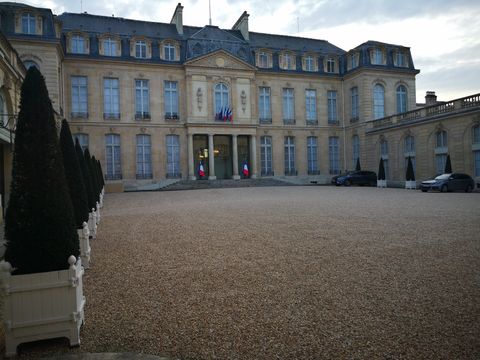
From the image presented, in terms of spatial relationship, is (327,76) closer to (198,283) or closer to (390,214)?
(390,214)

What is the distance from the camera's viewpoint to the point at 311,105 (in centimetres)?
3231

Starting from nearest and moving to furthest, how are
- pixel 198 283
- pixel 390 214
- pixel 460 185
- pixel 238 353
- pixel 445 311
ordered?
pixel 238 353, pixel 445 311, pixel 198 283, pixel 390 214, pixel 460 185

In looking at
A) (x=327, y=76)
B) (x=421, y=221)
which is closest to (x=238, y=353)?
(x=421, y=221)

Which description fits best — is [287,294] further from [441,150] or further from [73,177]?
[441,150]

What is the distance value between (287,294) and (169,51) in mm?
27160

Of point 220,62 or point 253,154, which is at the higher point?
point 220,62

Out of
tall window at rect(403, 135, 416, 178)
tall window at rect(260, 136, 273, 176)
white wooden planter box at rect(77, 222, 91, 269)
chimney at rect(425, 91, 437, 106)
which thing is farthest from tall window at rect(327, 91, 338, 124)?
white wooden planter box at rect(77, 222, 91, 269)

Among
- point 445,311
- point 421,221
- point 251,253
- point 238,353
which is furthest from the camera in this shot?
point 421,221

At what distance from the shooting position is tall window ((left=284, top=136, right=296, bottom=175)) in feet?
104

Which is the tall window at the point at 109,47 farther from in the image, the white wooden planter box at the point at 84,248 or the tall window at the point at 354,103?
the white wooden planter box at the point at 84,248

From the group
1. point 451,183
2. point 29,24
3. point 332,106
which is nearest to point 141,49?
point 29,24

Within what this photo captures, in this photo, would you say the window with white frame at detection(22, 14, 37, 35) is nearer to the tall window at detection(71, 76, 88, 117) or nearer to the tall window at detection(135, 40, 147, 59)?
the tall window at detection(71, 76, 88, 117)

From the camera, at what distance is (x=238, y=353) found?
296 cm

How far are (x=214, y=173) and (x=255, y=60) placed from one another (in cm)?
991
